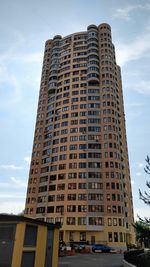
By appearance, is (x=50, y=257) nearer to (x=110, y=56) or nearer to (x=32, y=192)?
(x=32, y=192)

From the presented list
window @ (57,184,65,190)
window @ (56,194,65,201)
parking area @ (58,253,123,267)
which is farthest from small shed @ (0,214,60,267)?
window @ (57,184,65,190)

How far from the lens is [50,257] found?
17.4 meters

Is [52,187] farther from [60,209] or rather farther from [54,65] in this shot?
[54,65]

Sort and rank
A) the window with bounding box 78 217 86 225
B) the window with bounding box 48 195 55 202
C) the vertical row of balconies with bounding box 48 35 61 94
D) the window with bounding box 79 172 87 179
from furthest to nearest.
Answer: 1. the vertical row of balconies with bounding box 48 35 61 94
2. the window with bounding box 48 195 55 202
3. the window with bounding box 79 172 87 179
4. the window with bounding box 78 217 86 225

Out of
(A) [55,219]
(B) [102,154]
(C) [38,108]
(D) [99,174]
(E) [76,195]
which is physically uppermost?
(C) [38,108]

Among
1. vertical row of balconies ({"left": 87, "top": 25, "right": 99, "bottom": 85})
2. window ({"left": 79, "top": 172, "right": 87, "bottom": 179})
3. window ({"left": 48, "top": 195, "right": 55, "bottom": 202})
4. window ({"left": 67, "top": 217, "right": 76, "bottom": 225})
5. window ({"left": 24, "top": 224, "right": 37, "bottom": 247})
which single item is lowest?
window ({"left": 24, "top": 224, "right": 37, "bottom": 247})

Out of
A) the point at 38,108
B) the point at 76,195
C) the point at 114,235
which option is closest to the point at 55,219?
the point at 76,195

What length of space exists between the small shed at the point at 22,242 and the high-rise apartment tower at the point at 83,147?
55.4m

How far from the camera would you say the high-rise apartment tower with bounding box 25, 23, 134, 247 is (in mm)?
70000

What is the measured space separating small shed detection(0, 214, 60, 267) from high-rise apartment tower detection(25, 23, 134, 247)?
55368 mm

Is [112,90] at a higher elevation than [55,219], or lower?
higher

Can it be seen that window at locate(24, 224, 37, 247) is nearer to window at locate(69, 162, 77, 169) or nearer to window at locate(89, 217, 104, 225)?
window at locate(89, 217, 104, 225)

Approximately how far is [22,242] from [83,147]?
65498mm

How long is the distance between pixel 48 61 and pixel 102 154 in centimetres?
5431
